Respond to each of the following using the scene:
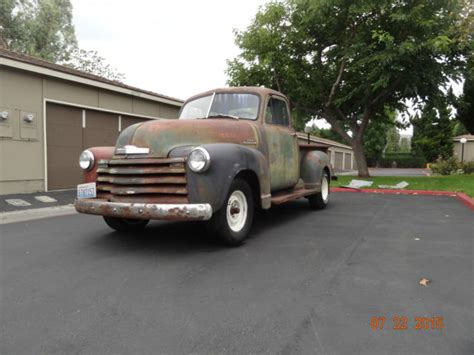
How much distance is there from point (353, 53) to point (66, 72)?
10.3m

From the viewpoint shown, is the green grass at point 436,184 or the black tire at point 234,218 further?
the green grass at point 436,184

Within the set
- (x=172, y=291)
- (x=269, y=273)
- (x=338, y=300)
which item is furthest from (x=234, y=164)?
(x=338, y=300)

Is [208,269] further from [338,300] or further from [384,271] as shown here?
[384,271]

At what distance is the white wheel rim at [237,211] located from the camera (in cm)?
416

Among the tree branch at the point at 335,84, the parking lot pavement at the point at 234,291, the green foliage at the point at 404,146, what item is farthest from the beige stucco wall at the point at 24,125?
the green foliage at the point at 404,146

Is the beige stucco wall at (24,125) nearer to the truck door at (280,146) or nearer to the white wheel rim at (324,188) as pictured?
the truck door at (280,146)

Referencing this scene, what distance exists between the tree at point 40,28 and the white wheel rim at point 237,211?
2598 centimetres

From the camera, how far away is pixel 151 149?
13.4ft

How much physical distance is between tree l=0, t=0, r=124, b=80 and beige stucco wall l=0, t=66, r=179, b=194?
18468mm

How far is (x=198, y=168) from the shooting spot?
11.9ft

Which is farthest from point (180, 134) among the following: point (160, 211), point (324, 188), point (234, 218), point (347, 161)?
point (347, 161)

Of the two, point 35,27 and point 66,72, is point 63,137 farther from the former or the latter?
point 35,27

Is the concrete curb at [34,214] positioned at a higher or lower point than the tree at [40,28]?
lower

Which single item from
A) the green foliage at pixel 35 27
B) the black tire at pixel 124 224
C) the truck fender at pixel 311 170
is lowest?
the black tire at pixel 124 224
